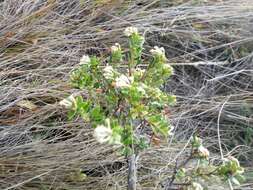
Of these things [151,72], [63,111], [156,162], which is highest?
[151,72]

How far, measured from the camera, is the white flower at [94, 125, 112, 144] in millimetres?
726

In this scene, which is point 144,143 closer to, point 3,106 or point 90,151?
point 90,151

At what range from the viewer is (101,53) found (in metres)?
1.64

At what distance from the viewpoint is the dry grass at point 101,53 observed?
1363 millimetres

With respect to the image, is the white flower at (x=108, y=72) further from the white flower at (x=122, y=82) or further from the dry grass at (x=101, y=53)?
the dry grass at (x=101, y=53)

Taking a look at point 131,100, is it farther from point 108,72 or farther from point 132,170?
point 132,170

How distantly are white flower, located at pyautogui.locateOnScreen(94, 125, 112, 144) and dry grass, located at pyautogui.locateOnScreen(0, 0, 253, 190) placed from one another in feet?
2.05

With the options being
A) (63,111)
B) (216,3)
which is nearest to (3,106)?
(63,111)

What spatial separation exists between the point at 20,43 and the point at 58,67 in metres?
0.18

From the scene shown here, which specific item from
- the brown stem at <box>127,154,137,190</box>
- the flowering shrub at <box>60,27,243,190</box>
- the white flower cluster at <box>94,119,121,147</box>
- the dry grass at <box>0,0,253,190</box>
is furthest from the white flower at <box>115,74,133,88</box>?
the dry grass at <box>0,0,253,190</box>

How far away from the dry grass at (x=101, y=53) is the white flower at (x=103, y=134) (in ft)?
2.05

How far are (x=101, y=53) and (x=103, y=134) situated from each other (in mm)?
933

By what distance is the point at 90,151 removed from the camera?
137cm

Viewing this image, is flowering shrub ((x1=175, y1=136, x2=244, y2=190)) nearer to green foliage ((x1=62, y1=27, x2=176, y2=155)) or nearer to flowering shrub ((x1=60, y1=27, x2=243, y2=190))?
flowering shrub ((x1=60, y1=27, x2=243, y2=190))
